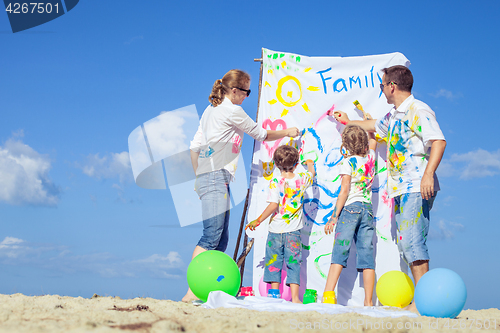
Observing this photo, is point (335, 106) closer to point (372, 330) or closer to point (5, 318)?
point (372, 330)

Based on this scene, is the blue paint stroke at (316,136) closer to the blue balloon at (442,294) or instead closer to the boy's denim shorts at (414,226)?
the boy's denim shorts at (414,226)

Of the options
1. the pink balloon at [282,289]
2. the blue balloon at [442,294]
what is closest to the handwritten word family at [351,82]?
the pink balloon at [282,289]

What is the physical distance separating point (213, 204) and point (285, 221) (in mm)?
770

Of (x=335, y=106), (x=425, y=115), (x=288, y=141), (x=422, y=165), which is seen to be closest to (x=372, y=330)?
(x=422, y=165)

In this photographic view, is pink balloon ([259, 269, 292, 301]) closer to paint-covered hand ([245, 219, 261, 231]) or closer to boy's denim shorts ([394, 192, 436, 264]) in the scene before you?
paint-covered hand ([245, 219, 261, 231])

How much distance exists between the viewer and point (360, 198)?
12.5 ft

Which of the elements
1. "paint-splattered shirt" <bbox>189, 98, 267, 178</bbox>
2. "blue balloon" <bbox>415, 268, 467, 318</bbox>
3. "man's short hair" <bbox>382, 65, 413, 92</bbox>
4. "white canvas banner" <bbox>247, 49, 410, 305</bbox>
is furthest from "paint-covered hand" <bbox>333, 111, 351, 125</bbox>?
"blue balloon" <bbox>415, 268, 467, 318</bbox>

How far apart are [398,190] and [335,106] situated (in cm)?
140

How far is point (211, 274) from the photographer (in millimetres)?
3393

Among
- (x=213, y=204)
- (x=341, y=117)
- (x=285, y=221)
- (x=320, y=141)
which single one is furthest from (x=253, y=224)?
(x=341, y=117)

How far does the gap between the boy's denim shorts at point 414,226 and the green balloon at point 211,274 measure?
1521 millimetres

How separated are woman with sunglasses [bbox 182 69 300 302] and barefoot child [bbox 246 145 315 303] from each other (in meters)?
0.40

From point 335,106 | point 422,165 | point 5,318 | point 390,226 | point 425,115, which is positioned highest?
point 335,106

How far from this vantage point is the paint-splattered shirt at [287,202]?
3.98 metres
